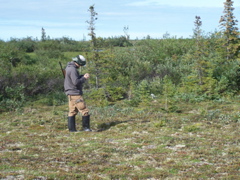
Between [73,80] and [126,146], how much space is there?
12.0 ft

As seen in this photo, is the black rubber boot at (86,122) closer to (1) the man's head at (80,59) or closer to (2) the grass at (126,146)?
(2) the grass at (126,146)

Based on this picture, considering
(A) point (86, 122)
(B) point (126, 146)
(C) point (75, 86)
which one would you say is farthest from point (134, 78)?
(B) point (126, 146)

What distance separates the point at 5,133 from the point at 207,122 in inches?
336

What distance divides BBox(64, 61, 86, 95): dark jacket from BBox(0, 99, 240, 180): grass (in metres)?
1.69

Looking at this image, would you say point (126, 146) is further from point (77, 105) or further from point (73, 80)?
point (73, 80)

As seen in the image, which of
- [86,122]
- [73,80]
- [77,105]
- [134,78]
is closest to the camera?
[73,80]

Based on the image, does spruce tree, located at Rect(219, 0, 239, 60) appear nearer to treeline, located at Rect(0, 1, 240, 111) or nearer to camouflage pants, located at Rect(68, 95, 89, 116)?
treeline, located at Rect(0, 1, 240, 111)

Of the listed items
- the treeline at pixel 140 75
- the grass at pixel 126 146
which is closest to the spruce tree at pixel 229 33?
the treeline at pixel 140 75

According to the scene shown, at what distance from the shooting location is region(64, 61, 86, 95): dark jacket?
13.8 metres

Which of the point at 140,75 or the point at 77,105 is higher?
the point at 140,75

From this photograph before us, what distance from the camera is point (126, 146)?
11656 millimetres

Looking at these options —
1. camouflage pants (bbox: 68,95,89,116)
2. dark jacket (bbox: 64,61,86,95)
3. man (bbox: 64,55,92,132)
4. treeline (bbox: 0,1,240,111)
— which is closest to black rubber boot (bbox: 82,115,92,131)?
man (bbox: 64,55,92,132)

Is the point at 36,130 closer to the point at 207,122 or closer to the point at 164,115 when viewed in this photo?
the point at 164,115

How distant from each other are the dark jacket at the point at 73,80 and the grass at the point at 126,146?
1.69 m
